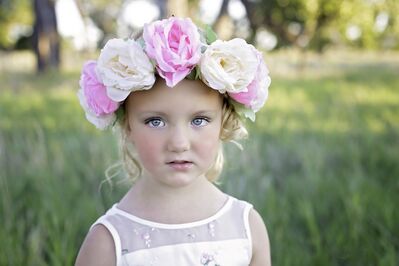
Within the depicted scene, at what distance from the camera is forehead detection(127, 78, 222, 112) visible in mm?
1571

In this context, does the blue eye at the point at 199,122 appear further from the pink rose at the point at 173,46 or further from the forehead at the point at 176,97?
the pink rose at the point at 173,46

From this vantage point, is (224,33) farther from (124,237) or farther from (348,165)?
(124,237)

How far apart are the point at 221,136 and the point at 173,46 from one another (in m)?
0.42

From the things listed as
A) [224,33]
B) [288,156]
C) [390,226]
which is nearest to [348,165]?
[288,156]

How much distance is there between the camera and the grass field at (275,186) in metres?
2.67

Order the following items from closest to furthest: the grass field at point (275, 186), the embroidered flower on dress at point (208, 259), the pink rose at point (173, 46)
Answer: the pink rose at point (173, 46)
the embroidered flower on dress at point (208, 259)
the grass field at point (275, 186)

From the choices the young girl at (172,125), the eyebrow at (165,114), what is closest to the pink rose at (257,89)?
the young girl at (172,125)

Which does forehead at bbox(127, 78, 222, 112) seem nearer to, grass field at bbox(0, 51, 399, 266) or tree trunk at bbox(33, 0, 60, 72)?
grass field at bbox(0, 51, 399, 266)

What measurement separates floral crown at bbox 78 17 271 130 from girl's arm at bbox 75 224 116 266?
1.16ft

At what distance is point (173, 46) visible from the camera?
156 cm

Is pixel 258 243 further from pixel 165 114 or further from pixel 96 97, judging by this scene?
pixel 96 97

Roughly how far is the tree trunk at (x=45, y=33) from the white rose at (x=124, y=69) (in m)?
12.4

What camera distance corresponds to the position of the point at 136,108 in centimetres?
163

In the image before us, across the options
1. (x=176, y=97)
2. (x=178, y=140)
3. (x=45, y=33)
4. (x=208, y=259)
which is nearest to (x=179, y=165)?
(x=178, y=140)
